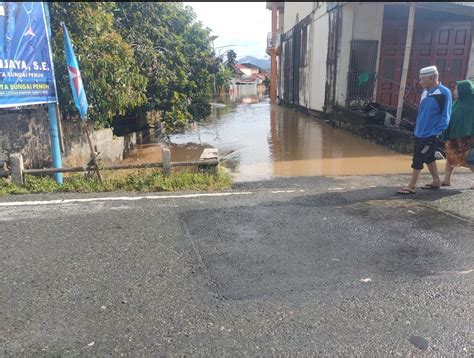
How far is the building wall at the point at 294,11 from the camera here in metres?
20.1

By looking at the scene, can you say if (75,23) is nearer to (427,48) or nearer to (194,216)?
(194,216)

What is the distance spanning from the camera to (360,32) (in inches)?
536

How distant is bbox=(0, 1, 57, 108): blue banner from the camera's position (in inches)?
219

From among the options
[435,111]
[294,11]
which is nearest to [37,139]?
[435,111]

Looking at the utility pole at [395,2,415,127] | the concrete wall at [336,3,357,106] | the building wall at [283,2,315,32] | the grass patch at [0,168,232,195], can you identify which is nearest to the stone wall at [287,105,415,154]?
the utility pole at [395,2,415,127]

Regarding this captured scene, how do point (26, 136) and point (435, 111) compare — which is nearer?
point (435, 111)

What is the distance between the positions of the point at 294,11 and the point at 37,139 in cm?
2077

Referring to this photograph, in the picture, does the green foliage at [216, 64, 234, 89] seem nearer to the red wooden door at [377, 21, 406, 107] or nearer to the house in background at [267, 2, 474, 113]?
the house in background at [267, 2, 474, 113]

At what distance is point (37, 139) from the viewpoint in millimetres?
6926

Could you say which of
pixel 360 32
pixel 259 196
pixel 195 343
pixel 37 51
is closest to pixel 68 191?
pixel 37 51

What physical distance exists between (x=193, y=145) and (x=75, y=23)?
19.7ft

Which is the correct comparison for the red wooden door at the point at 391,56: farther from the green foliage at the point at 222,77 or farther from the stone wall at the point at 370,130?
the green foliage at the point at 222,77

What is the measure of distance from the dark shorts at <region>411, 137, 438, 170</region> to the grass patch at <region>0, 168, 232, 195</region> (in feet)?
9.62

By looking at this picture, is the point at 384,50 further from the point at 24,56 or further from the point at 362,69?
the point at 24,56
